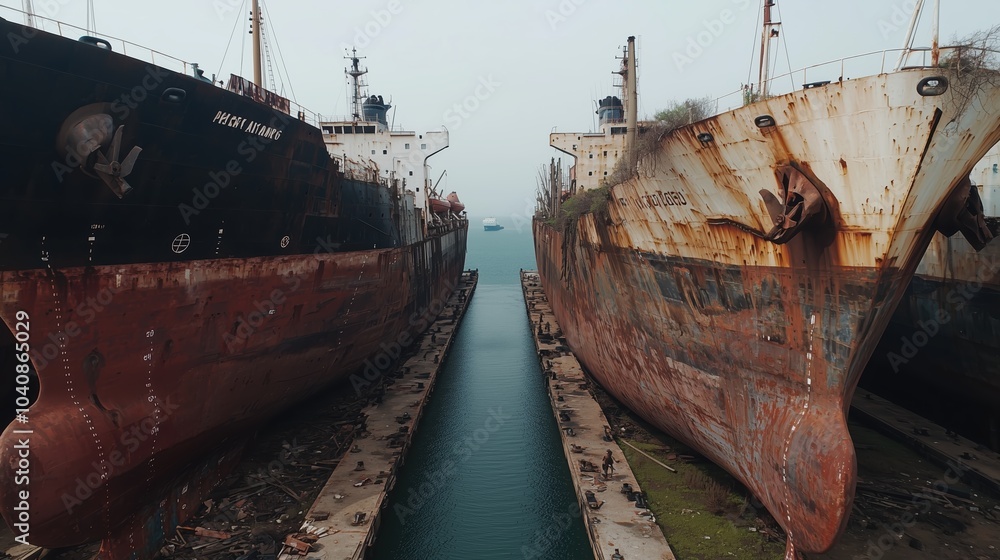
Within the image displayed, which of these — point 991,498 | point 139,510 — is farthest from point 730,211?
point 139,510

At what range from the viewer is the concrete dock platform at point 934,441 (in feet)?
31.5

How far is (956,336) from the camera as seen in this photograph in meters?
11.4

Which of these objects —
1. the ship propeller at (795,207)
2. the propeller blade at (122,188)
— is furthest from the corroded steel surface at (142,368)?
the ship propeller at (795,207)

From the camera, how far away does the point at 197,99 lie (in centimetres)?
768

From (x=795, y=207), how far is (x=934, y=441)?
8513 mm

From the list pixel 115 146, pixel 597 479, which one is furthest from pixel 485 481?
pixel 115 146

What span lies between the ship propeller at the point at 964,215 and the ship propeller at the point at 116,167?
9.25 m

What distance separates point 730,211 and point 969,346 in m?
7.88

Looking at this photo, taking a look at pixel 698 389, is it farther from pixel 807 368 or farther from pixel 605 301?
pixel 605 301

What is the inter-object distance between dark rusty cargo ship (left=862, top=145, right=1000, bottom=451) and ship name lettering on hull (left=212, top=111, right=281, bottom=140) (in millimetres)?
13281

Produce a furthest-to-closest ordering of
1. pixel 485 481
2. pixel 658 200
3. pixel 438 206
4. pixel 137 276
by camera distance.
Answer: pixel 438 206
pixel 485 481
pixel 658 200
pixel 137 276

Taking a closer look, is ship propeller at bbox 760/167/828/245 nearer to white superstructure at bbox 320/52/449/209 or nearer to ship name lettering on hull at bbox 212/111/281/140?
ship name lettering on hull at bbox 212/111/281/140

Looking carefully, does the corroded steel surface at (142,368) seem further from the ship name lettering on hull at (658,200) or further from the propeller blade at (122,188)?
the ship name lettering on hull at (658,200)

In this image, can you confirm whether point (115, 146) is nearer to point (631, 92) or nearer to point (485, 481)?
point (485, 481)
